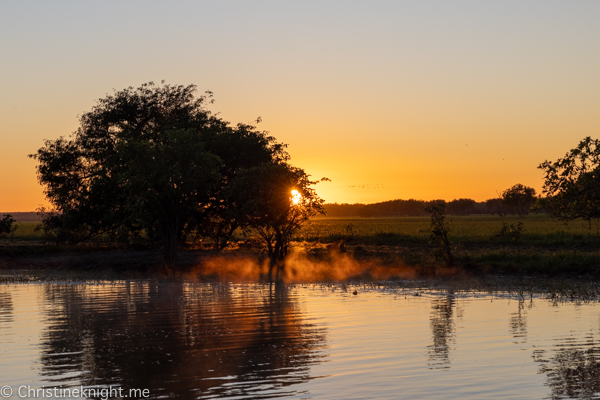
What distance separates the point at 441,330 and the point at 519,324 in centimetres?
247

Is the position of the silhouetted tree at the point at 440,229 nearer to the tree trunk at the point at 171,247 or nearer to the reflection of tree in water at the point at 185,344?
the reflection of tree in water at the point at 185,344

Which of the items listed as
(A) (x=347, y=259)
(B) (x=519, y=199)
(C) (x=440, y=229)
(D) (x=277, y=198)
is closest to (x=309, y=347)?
(C) (x=440, y=229)

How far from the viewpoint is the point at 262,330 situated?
56.3 feet

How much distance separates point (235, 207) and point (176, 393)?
98.3 feet

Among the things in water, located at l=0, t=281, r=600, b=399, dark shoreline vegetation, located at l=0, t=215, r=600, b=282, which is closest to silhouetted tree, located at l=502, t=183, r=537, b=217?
dark shoreline vegetation, located at l=0, t=215, r=600, b=282

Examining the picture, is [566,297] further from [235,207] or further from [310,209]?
[235,207]

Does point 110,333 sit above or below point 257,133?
below

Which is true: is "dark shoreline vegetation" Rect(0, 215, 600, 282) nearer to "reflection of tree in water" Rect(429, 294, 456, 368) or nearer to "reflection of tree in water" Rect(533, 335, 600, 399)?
"reflection of tree in water" Rect(429, 294, 456, 368)

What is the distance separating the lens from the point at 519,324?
17.5 metres

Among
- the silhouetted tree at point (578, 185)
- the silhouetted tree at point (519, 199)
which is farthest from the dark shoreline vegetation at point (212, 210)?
the silhouetted tree at point (519, 199)

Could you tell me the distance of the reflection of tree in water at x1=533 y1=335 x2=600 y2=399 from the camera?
10.7 metres

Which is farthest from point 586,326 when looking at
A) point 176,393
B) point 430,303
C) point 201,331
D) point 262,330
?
point 176,393

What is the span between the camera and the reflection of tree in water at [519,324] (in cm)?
1591

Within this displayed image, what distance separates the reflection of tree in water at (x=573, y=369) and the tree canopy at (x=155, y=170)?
26235mm
